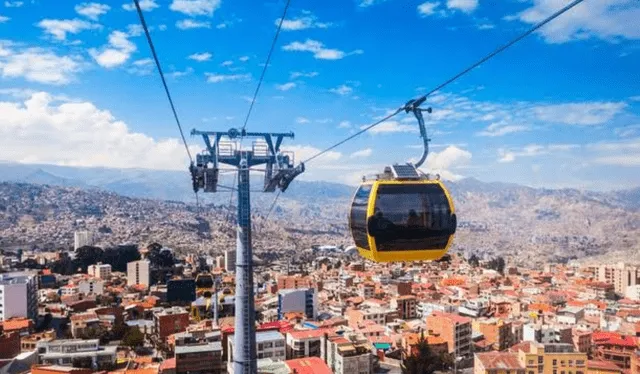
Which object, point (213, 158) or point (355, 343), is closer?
point (213, 158)

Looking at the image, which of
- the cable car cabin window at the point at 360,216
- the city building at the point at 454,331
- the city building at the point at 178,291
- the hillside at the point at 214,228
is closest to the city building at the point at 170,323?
the city building at the point at 178,291

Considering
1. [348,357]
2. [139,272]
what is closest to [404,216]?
[348,357]

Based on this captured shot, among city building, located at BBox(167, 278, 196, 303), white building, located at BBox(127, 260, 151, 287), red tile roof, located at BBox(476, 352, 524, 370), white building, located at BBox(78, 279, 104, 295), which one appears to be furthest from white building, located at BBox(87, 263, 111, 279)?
red tile roof, located at BBox(476, 352, 524, 370)

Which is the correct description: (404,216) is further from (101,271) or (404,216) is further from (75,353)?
(101,271)

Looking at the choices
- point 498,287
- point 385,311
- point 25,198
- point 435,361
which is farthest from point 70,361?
point 25,198

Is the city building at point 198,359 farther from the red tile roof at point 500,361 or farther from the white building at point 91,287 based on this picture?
the white building at point 91,287

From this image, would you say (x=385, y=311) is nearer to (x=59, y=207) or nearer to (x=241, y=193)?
(x=241, y=193)
